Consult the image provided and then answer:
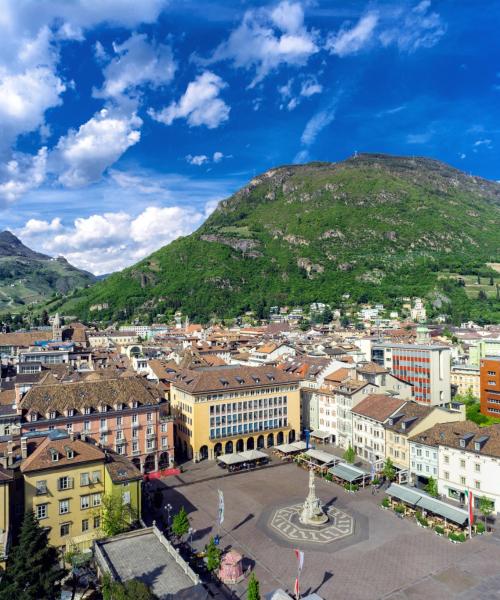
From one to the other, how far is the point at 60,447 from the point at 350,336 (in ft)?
459

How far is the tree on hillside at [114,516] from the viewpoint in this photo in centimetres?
4534

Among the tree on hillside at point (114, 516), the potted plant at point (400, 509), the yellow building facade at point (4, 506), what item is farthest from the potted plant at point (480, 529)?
the yellow building facade at point (4, 506)

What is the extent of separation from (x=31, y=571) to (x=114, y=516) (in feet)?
41.1

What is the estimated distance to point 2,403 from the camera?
2613 inches

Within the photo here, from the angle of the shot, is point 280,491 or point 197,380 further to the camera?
point 197,380

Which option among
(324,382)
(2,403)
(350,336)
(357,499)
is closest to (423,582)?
(357,499)

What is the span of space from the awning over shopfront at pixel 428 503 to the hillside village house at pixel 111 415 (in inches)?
1283

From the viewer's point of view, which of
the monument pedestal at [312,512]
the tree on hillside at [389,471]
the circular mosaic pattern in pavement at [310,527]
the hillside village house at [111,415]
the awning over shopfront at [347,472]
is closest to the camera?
the circular mosaic pattern in pavement at [310,527]

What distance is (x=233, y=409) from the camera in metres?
78.1

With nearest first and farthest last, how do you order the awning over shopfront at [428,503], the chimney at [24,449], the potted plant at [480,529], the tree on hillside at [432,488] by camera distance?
the chimney at [24,449]
the potted plant at [480,529]
the awning over shopfront at [428,503]
the tree on hillside at [432,488]

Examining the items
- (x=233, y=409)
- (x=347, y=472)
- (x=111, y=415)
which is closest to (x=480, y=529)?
(x=347, y=472)

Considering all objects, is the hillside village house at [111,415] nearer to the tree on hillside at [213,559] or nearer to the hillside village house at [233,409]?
the hillside village house at [233,409]

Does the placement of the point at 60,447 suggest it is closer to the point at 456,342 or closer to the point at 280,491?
the point at 280,491

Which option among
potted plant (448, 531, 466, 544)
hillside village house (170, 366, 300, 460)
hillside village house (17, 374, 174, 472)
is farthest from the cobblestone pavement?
hillside village house (170, 366, 300, 460)
